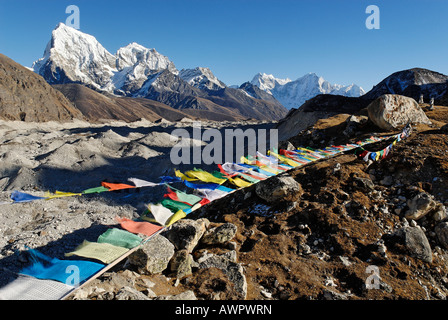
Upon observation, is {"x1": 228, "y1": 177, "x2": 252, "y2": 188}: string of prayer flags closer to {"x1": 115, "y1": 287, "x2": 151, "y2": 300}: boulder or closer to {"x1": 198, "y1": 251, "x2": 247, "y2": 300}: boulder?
{"x1": 198, "y1": 251, "x2": 247, "y2": 300}: boulder

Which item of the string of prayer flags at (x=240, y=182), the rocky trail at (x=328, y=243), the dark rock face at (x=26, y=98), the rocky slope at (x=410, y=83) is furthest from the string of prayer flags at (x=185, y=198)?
the dark rock face at (x=26, y=98)

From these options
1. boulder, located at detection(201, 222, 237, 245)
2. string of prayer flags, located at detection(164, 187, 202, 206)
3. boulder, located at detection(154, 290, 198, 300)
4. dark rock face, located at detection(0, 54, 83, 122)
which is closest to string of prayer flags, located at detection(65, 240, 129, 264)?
boulder, located at detection(154, 290, 198, 300)

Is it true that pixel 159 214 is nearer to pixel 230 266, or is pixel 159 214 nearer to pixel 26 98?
pixel 230 266

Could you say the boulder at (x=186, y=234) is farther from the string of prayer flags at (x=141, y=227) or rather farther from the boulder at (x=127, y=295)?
the boulder at (x=127, y=295)

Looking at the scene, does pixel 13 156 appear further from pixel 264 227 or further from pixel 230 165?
pixel 264 227

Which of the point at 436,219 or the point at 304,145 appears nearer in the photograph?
the point at 436,219

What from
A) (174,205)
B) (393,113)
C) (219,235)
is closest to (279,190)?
(219,235)
